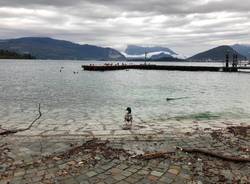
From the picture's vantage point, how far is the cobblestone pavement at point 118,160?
6.99 meters

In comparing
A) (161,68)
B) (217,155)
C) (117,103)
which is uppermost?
(161,68)

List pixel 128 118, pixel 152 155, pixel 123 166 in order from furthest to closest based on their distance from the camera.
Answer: pixel 128 118
pixel 152 155
pixel 123 166

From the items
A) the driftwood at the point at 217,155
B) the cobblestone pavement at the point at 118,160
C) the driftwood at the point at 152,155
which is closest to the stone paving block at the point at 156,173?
the cobblestone pavement at the point at 118,160

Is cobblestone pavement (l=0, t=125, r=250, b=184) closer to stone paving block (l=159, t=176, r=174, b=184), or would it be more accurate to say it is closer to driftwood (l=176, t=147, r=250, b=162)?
stone paving block (l=159, t=176, r=174, b=184)

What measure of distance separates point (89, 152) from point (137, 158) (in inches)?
61.0

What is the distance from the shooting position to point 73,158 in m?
8.38

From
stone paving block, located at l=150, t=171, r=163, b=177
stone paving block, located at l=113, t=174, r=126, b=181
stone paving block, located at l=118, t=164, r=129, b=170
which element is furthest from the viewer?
stone paving block, located at l=118, t=164, r=129, b=170

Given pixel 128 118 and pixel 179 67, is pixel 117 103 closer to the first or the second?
pixel 128 118

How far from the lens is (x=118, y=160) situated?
324 inches

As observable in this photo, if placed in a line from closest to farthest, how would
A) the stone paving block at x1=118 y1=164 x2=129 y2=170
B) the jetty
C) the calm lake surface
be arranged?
the stone paving block at x1=118 y1=164 x2=129 y2=170 → the calm lake surface → the jetty

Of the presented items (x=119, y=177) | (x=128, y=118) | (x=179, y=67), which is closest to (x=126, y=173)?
(x=119, y=177)

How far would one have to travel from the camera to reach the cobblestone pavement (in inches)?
275

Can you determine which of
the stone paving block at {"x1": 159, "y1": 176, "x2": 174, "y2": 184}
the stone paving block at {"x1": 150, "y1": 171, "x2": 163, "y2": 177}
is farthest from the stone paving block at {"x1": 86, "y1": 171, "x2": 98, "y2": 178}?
the stone paving block at {"x1": 159, "y1": 176, "x2": 174, "y2": 184}

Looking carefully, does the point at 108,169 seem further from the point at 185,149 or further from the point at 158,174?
the point at 185,149
